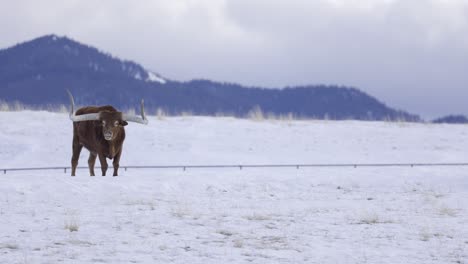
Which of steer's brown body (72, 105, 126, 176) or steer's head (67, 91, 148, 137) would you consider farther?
steer's brown body (72, 105, 126, 176)

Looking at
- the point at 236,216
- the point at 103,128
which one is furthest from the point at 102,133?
the point at 236,216

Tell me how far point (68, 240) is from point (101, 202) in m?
4.11

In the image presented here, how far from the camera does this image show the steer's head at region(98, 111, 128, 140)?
15898 millimetres

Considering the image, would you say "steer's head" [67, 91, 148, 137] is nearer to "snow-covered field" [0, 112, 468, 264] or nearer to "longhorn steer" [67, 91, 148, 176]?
"longhorn steer" [67, 91, 148, 176]

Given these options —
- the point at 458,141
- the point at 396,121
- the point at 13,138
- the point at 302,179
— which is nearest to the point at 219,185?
the point at 302,179

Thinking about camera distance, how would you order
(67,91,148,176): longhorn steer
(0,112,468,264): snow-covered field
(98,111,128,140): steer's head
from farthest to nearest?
1. (67,91,148,176): longhorn steer
2. (98,111,128,140): steer's head
3. (0,112,468,264): snow-covered field

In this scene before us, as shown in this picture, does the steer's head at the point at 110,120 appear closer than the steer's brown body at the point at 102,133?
Yes

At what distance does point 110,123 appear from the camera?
52.6 ft

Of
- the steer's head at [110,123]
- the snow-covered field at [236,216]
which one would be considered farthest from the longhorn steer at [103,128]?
the snow-covered field at [236,216]

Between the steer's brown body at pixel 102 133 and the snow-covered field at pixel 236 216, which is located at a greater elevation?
the steer's brown body at pixel 102 133

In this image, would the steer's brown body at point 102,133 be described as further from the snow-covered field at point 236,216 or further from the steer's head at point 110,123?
the snow-covered field at point 236,216

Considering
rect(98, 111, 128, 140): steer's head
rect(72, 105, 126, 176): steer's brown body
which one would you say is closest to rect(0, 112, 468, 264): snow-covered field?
rect(72, 105, 126, 176): steer's brown body

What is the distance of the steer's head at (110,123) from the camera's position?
52.2 feet

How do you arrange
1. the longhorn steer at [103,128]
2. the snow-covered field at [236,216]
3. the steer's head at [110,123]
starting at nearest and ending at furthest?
the snow-covered field at [236,216] < the steer's head at [110,123] < the longhorn steer at [103,128]
